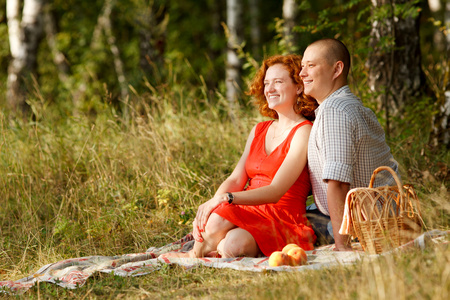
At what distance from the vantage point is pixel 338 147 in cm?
307

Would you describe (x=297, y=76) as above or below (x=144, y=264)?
above

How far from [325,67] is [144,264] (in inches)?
70.2

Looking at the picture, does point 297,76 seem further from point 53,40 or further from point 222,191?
point 53,40

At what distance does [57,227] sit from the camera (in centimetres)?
429

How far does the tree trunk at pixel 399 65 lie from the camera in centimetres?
552

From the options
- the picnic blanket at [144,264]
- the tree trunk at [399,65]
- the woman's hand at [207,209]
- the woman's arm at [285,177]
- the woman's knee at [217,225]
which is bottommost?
the picnic blanket at [144,264]

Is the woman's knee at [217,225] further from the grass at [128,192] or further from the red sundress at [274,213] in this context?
the grass at [128,192]

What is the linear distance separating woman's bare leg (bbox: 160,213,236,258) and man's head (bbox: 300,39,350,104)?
1041 millimetres

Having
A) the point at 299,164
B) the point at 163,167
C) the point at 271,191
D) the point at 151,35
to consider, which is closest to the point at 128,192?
the point at 163,167

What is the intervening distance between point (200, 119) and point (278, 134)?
2047 millimetres

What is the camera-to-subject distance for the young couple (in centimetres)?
310

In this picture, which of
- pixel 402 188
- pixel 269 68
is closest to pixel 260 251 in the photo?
pixel 402 188

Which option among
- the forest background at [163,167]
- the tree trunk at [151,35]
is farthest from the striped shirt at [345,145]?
the tree trunk at [151,35]

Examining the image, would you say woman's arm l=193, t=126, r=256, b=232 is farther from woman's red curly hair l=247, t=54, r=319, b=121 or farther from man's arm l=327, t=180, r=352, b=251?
man's arm l=327, t=180, r=352, b=251
